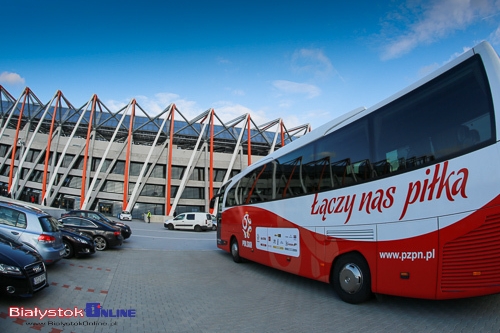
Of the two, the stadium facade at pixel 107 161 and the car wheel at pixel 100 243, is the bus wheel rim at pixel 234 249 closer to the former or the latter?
the car wheel at pixel 100 243

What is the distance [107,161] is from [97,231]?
120ft

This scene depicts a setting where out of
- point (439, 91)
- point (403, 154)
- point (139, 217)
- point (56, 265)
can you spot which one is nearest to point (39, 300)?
point (56, 265)

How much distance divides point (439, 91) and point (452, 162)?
1132 millimetres

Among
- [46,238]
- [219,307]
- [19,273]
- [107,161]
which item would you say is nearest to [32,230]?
[46,238]

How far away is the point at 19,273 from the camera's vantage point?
178 inches

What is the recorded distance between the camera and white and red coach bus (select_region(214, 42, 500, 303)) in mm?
3670

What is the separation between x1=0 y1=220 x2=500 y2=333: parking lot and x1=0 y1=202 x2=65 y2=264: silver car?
647 millimetres

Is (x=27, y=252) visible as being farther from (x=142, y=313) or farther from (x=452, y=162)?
(x=452, y=162)

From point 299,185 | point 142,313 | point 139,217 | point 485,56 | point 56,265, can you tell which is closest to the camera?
point 485,56

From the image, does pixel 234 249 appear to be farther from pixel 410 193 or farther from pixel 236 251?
pixel 410 193

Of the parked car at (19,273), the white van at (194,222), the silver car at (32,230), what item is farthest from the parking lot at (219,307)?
the white van at (194,222)

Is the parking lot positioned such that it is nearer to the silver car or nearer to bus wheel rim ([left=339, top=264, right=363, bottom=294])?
bus wheel rim ([left=339, top=264, right=363, bottom=294])

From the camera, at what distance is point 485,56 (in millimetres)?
3846

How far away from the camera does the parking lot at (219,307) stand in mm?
4234
